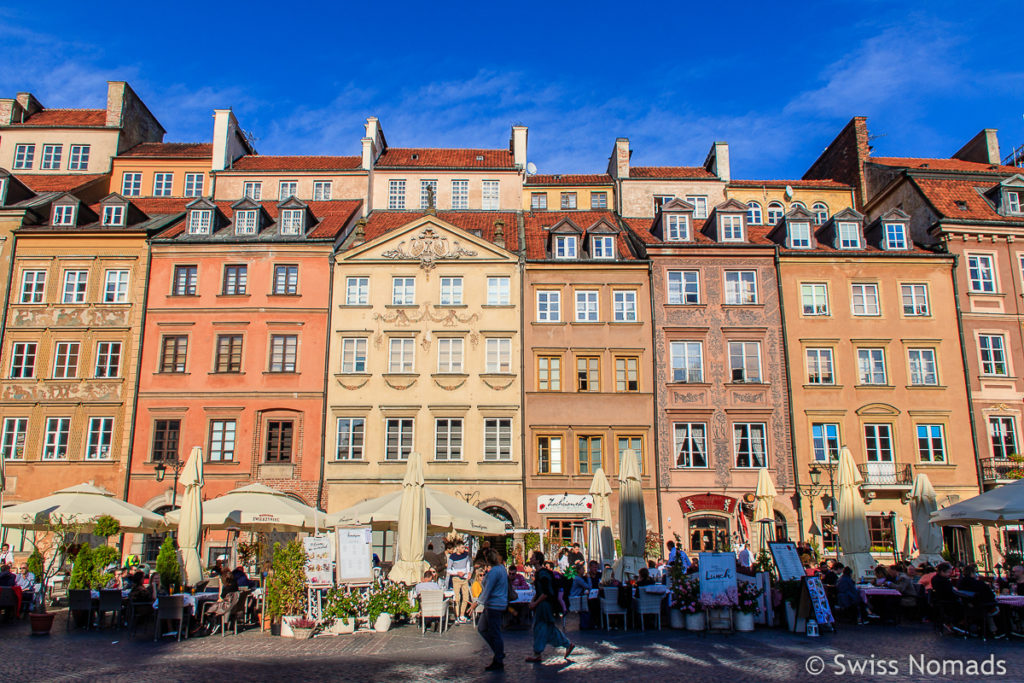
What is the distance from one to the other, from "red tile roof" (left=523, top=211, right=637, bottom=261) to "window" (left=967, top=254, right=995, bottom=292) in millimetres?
13745

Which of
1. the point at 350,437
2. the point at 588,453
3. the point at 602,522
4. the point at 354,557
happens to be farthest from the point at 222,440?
the point at 354,557

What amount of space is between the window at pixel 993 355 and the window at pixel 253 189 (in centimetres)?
3242

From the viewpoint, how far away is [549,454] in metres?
31.9

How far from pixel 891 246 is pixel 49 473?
3463 cm

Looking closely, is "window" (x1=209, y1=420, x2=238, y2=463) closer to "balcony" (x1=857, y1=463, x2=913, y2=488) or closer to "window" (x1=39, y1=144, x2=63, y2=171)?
"window" (x1=39, y1=144, x2=63, y2=171)

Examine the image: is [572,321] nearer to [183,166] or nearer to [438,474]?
[438,474]

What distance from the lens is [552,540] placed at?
99.5ft

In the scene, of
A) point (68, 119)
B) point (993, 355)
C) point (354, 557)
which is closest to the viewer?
point (354, 557)

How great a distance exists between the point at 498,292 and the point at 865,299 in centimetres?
1490

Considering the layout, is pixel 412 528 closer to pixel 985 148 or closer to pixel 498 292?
pixel 498 292

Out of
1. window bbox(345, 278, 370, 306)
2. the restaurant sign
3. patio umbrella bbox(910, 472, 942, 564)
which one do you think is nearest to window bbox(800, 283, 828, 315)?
patio umbrella bbox(910, 472, 942, 564)

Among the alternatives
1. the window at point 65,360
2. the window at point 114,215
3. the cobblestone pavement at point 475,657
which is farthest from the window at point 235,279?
the cobblestone pavement at point 475,657

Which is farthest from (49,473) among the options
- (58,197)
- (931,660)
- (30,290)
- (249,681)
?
(931,660)

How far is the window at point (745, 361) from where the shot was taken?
3266 centimetres
